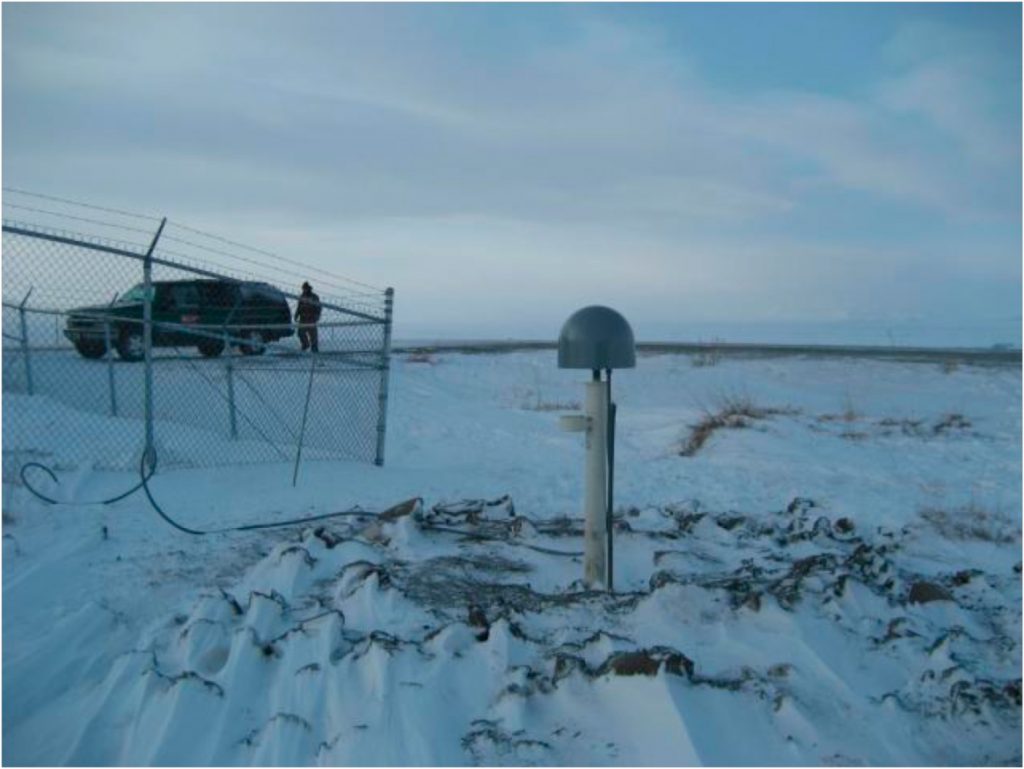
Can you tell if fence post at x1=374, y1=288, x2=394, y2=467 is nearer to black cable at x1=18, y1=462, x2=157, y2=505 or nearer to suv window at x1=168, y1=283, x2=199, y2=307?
black cable at x1=18, y1=462, x2=157, y2=505

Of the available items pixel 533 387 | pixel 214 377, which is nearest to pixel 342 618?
pixel 214 377

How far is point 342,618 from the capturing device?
4812 mm

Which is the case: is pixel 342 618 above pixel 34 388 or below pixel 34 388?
below

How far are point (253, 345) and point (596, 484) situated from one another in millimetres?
4760

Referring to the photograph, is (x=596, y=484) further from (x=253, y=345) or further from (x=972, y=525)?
(x=253, y=345)

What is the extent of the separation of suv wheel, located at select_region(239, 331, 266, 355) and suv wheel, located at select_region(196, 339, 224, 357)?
0.48m

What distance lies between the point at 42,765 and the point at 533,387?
17533 millimetres

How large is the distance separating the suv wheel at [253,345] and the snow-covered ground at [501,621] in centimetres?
126

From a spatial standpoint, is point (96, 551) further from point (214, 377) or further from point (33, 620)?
point (214, 377)

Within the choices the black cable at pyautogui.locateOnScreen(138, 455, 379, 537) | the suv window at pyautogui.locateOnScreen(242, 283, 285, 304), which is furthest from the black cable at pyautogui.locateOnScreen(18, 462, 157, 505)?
the suv window at pyautogui.locateOnScreen(242, 283, 285, 304)

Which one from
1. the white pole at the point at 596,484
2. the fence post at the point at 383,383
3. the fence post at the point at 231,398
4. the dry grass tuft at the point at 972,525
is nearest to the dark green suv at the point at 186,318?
the fence post at the point at 231,398

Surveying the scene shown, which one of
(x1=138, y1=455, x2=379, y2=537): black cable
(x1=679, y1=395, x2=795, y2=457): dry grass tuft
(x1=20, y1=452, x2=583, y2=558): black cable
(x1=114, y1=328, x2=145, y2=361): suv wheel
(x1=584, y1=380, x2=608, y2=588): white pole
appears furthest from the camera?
(x1=114, y1=328, x2=145, y2=361): suv wheel

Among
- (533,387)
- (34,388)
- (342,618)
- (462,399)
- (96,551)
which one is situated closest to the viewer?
(342,618)

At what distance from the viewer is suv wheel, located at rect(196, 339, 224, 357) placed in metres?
12.6
